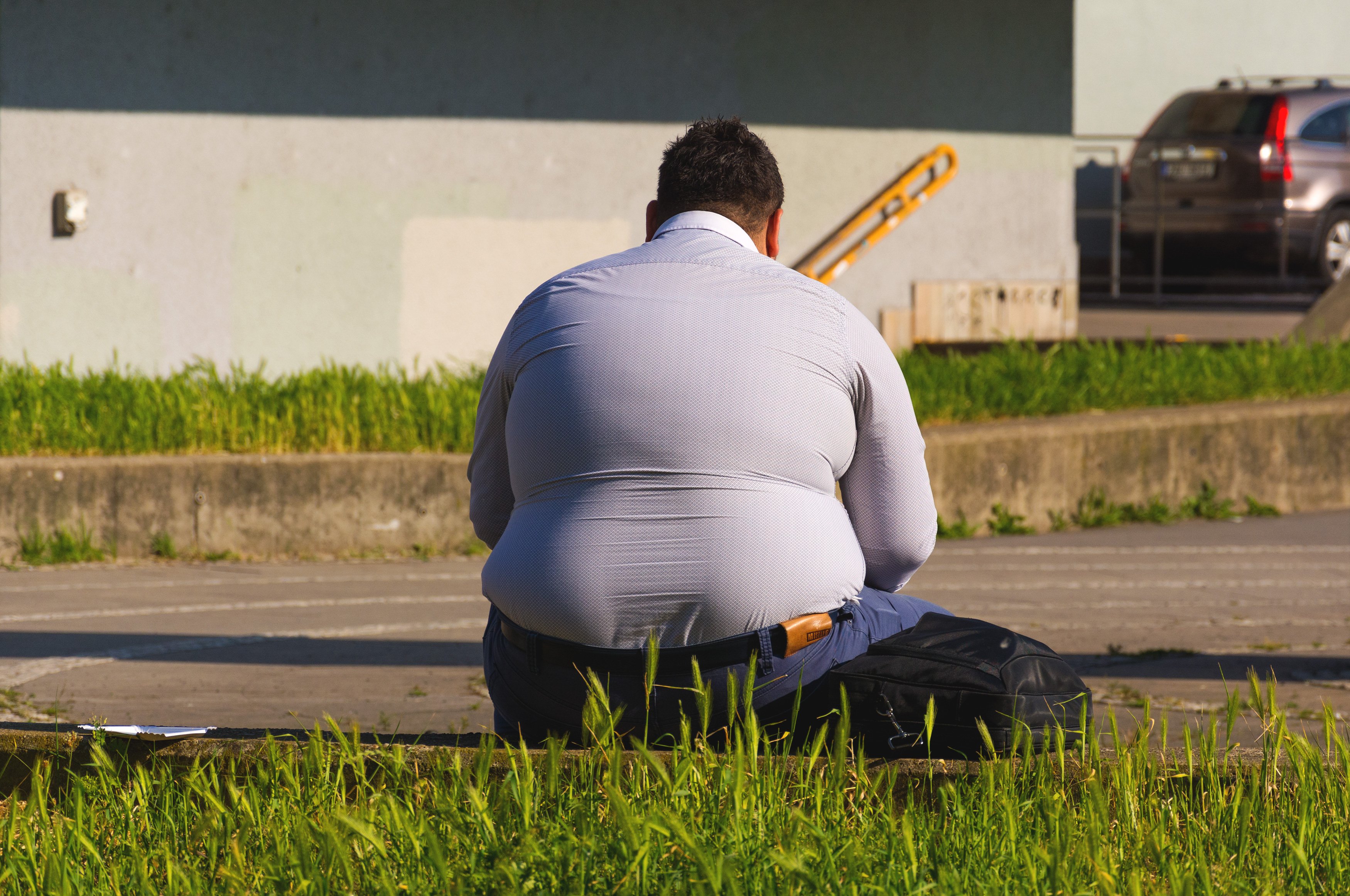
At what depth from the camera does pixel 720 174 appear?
10.8 ft

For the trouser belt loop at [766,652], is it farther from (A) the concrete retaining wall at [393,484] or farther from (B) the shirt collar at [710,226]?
(A) the concrete retaining wall at [393,484]

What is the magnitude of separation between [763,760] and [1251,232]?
50.8ft

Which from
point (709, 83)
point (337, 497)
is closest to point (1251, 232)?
point (709, 83)

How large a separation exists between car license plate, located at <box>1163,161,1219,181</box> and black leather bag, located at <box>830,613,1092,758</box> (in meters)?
15.6

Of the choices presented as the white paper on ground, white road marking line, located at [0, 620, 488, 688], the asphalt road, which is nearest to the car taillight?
the asphalt road

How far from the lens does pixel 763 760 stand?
2.90 m

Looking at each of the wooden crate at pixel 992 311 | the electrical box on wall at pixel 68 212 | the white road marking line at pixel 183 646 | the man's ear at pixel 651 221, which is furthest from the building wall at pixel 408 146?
the man's ear at pixel 651 221

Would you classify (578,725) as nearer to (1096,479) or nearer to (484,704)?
(484,704)

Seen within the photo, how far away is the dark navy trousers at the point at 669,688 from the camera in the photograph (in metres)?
3.00

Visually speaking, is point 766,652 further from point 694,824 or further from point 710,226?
point 710,226

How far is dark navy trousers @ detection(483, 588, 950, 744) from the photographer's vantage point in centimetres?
300

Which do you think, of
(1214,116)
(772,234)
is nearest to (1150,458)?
(772,234)

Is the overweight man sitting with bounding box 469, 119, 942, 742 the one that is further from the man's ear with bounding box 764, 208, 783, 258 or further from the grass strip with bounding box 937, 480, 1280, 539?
the grass strip with bounding box 937, 480, 1280, 539

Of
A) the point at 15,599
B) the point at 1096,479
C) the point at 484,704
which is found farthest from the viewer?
the point at 1096,479
